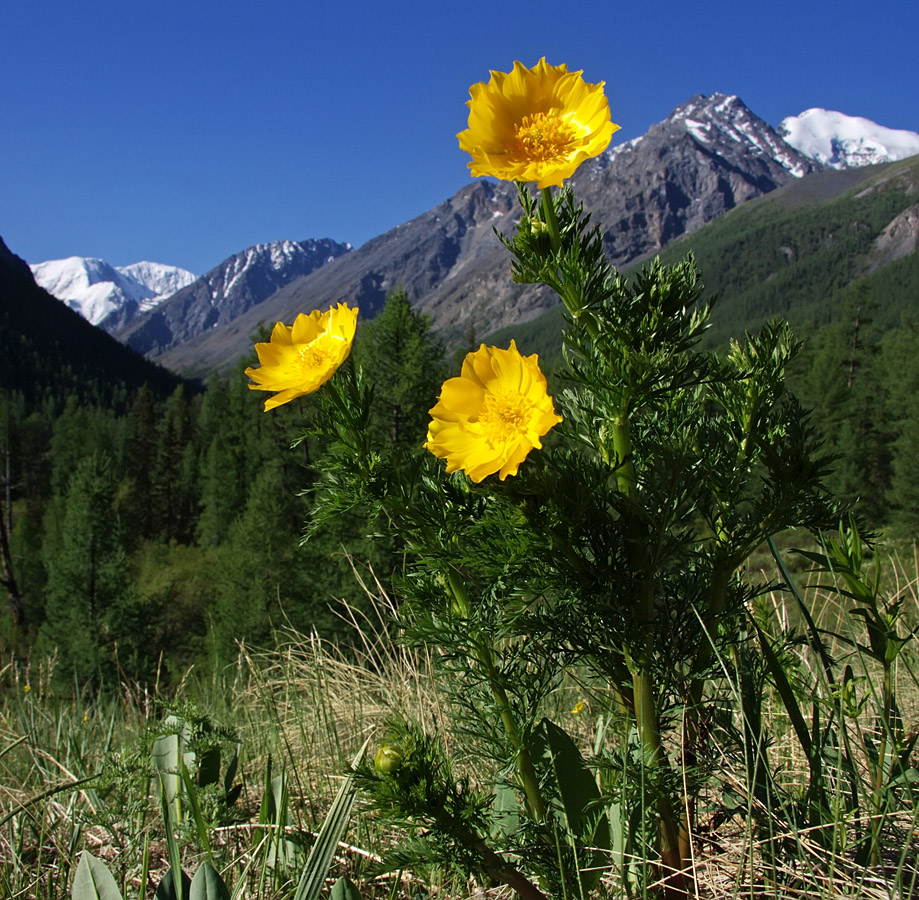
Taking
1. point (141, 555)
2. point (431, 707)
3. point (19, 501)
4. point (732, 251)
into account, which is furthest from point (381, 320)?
point (732, 251)

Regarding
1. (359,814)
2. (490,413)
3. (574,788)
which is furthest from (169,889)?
(490,413)

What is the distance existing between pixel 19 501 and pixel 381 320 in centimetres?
4798

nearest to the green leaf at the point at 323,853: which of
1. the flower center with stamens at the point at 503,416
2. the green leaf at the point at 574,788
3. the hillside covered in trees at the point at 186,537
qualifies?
the green leaf at the point at 574,788

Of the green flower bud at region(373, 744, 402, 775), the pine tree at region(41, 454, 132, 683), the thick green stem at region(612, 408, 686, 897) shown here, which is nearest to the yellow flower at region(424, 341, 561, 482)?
the thick green stem at region(612, 408, 686, 897)

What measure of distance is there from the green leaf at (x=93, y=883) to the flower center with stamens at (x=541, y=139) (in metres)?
1.51

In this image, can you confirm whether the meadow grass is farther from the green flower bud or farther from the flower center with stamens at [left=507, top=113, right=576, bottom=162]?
the flower center with stamens at [left=507, top=113, right=576, bottom=162]

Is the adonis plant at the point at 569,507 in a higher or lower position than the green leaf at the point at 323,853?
higher

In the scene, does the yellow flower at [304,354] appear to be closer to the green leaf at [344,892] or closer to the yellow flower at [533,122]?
the yellow flower at [533,122]

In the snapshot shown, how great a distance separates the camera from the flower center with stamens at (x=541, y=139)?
1142mm

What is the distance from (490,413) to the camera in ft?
3.53

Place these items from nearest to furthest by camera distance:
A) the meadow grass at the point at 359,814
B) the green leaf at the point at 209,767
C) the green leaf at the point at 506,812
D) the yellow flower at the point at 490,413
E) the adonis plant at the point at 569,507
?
the yellow flower at the point at 490,413
the adonis plant at the point at 569,507
the meadow grass at the point at 359,814
the green leaf at the point at 506,812
the green leaf at the point at 209,767

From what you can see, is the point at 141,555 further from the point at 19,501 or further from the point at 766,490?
the point at 766,490

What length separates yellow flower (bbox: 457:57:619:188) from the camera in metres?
1.12

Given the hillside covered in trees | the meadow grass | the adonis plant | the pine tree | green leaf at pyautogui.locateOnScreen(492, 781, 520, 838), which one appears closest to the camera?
the adonis plant
